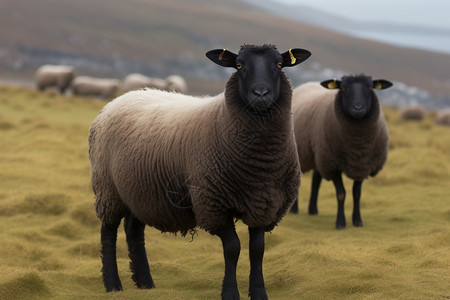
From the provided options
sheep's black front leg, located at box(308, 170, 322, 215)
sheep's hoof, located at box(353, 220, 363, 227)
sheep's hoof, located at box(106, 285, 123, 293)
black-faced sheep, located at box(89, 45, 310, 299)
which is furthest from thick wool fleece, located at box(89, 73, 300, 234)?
sheep's black front leg, located at box(308, 170, 322, 215)

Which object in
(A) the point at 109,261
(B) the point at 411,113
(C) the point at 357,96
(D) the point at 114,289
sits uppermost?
(B) the point at 411,113

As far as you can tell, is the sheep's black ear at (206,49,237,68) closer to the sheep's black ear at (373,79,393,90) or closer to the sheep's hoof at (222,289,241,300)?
the sheep's hoof at (222,289,241,300)

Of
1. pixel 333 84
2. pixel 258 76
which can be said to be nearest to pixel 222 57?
pixel 258 76

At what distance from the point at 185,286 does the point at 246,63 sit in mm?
2503

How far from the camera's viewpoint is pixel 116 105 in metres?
6.30

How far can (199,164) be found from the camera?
4934mm

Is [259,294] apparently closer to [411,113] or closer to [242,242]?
[242,242]

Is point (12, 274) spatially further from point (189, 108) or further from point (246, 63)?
point (246, 63)

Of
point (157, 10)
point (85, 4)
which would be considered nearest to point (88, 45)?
point (85, 4)

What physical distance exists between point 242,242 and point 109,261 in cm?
263

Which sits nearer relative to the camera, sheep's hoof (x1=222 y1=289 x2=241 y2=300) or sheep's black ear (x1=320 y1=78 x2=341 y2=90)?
sheep's hoof (x1=222 y1=289 x2=241 y2=300)

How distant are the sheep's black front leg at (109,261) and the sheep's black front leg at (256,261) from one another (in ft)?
5.27

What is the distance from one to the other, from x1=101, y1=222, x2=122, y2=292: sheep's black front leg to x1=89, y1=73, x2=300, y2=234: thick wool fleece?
158 millimetres

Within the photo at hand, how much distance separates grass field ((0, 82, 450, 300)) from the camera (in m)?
5.52
